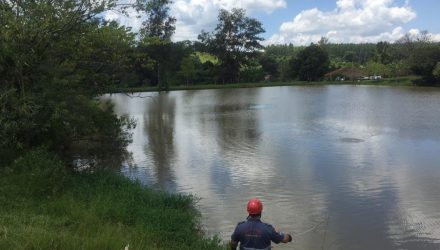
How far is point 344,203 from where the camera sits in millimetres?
11891

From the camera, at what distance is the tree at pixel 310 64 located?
308 ft

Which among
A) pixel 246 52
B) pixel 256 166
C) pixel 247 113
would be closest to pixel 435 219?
pixel 256 166

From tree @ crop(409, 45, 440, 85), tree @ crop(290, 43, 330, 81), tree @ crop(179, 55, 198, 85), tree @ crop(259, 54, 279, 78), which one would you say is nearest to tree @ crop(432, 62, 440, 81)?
tree @ crop(409, 45, 440, 85)

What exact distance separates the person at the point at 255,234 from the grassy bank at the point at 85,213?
1656 mm

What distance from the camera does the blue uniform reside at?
5.99 meters

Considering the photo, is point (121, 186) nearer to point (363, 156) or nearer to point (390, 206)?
point (390, 206)

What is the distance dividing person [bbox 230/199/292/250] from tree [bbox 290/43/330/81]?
9002 centimetres

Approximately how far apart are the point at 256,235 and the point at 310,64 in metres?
90.3

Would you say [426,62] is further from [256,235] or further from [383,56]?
[256,235]

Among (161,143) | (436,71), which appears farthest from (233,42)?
(161,143)

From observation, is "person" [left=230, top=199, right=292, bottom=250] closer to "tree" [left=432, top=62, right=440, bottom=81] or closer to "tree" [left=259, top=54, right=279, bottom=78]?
"tree" [left=432, top=62, right=440, bottom=81]

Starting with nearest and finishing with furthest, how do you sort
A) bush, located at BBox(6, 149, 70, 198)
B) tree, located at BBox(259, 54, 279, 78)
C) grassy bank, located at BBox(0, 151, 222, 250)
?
1. grassy bank, located at BBox(0, 151, 222, 250)
2. bush, located at BBox(6, 149, 70, 198)
3. tree, located at BBox(259, 54, 279, 78)

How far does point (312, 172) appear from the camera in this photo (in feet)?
50.3

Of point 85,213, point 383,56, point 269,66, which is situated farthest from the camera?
point 269,66
